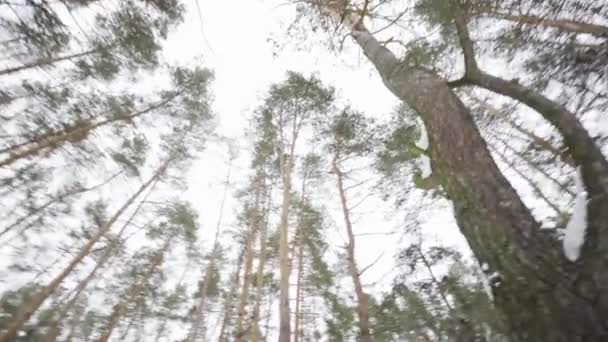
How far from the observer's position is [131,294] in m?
11.5

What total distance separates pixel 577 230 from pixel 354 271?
18.4 ft

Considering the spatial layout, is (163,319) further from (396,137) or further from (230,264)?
(396,137)

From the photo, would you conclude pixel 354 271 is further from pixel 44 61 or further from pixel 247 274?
pixel 44 61

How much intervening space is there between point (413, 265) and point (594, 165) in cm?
910

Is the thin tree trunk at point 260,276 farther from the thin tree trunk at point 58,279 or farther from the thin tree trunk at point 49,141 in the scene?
the thin tree trunk at point 49,141

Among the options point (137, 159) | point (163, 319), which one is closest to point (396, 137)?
point (137, 159)

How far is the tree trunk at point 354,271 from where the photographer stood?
17.7 feet

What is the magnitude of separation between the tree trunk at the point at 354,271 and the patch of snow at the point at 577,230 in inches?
183

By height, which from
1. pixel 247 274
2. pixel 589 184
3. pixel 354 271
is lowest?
pixel 589 184

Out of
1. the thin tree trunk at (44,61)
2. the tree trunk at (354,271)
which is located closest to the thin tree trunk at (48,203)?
the thin tree trunk at (44,61)

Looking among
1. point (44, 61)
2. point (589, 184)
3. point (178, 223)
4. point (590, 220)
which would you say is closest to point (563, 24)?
point (589, 184)

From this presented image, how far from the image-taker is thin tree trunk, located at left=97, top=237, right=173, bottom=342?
401 inches

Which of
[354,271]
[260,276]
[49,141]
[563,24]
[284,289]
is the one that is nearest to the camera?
[563,24]

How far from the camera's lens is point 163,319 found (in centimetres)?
1573
